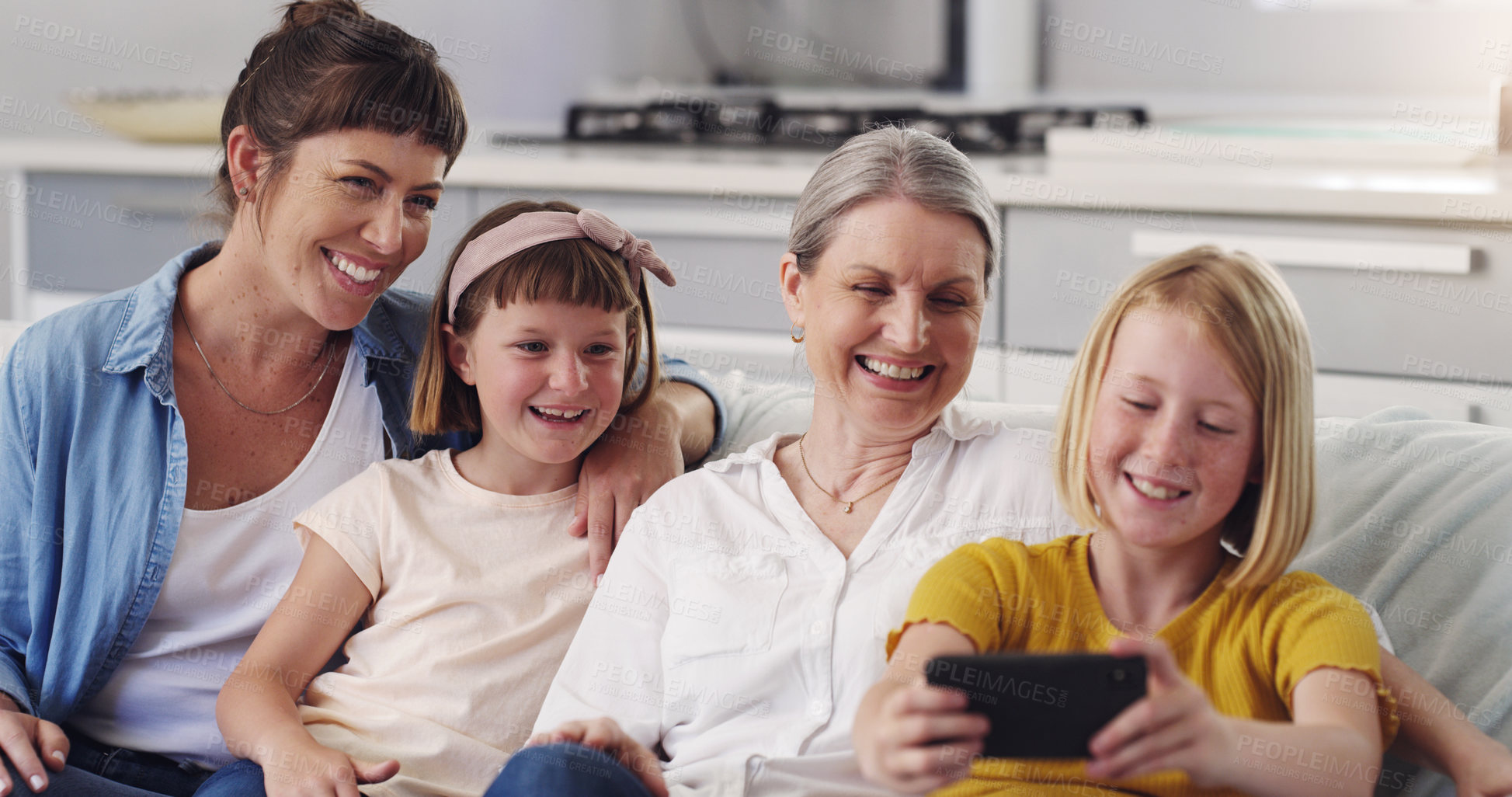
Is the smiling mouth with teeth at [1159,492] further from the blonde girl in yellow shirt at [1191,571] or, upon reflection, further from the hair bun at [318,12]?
the hair bun at [318,12]

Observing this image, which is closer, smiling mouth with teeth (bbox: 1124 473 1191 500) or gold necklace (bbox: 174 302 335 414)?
smiling mouth with teeth (bbox: 1124 473 1191 500)

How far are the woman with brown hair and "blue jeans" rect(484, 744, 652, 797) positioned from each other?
0.30 m

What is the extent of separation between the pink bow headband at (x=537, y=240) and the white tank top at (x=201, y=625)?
30cm

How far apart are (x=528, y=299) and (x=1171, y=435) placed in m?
0.67

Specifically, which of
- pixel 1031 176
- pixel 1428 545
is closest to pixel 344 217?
pixel 1428 545

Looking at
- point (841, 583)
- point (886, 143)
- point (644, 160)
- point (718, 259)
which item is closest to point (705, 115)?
point (644, 160)

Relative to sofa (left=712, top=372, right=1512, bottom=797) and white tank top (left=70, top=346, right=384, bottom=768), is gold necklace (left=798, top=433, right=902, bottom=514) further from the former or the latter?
white tank top (left=70, top=346, right=384, bottom=768)

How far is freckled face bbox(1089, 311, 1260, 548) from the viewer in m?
0.89

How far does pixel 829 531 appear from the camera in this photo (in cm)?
113

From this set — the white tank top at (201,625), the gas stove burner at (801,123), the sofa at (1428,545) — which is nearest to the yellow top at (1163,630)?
the sofa at (1428,545)

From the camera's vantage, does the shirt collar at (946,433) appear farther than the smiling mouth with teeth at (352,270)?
No

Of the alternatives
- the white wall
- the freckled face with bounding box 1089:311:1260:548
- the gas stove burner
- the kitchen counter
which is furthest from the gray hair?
the white wall

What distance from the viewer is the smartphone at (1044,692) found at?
2.54 ft

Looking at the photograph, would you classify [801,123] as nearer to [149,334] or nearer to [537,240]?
[537,240]
